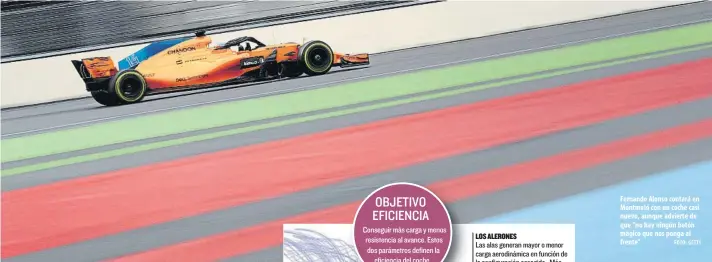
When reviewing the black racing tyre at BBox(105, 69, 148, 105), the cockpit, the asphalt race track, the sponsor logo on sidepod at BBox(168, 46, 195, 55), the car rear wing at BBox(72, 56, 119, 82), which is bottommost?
the asphalt race track

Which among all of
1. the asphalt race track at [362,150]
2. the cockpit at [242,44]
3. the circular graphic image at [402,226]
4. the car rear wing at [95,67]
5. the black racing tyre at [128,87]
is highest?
the cockpit at [242,44]

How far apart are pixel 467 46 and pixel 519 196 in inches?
22.2

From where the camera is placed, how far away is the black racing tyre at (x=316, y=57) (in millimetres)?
2652

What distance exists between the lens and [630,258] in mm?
2541

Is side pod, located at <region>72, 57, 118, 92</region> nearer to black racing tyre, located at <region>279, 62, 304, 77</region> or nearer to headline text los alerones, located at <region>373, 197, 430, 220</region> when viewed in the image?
black racing tyre, located at <region>279, 62, 304, 77</region>

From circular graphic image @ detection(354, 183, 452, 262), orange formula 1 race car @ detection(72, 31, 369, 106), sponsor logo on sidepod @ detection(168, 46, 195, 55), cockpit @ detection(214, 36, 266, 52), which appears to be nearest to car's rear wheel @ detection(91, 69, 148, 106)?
orange formula 1 race car @ detection(72, 31, 369, 106)

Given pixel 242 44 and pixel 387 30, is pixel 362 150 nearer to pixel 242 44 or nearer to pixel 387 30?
pixel 387 30

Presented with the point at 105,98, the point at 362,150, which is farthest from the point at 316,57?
the point at 105,98

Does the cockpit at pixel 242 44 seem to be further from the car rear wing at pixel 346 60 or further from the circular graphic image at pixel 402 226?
the circular graphic image at pixel 402 226

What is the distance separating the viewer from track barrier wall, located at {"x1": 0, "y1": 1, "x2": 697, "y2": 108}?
263cm

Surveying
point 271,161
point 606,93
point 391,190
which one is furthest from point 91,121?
point 606,93

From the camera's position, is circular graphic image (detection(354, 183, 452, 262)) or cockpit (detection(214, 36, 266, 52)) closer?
circular graphic image (detection(354, 183, 452, 262))

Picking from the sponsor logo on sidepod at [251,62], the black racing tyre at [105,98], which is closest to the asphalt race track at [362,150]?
the black racing tyre at [105,98]

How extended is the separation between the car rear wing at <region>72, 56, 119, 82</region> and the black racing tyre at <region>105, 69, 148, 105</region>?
0.12 feet
